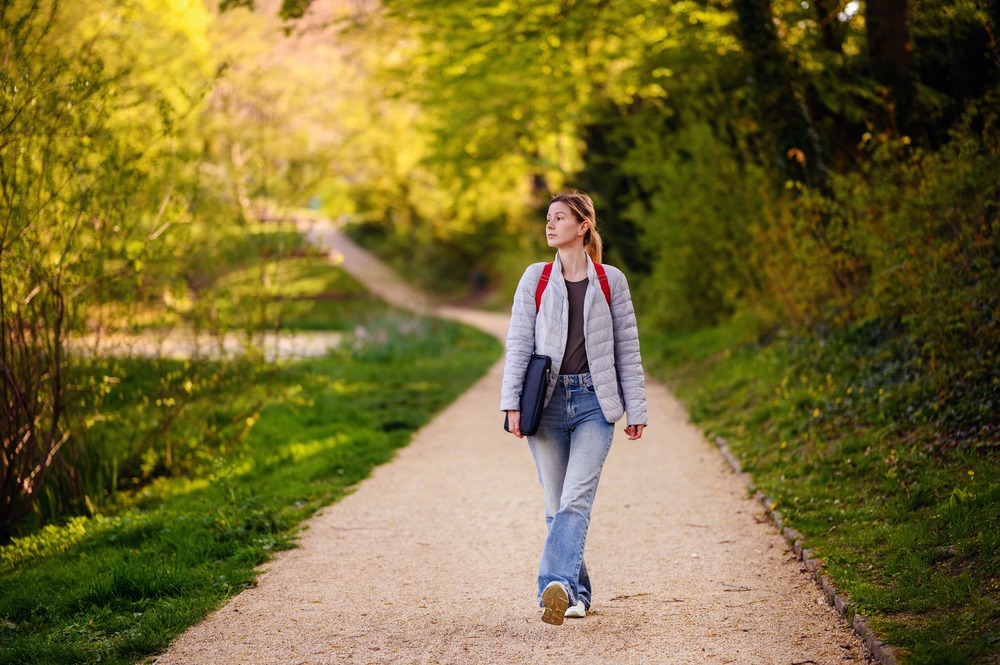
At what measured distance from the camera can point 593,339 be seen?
15.1 ft

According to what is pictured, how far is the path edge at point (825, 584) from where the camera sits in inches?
160

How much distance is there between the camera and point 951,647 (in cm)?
390

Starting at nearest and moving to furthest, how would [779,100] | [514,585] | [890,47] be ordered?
[514,585] < [890,47] < [779,100]

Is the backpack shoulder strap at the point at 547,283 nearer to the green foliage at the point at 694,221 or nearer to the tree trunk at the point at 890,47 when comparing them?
the tree trunk at the point at 890,47

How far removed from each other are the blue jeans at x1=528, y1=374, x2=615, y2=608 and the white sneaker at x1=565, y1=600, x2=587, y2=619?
44 millimetres

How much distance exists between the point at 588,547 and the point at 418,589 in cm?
130

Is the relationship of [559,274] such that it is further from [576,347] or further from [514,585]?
[514,585]

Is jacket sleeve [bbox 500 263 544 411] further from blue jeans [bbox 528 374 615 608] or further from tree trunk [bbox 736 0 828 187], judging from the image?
tree trunk [bbox 736 0 828 187]

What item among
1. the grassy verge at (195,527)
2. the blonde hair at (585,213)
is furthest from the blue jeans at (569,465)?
the grassy verge at (195,527)

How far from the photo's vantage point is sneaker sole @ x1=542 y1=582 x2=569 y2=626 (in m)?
4.43

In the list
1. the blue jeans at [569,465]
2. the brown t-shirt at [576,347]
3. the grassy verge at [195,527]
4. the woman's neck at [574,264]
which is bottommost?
the grassy verge at [195,527]

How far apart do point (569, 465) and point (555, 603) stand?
0.63 metres

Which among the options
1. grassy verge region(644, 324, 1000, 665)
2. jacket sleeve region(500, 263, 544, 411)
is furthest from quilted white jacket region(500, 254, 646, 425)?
grassy verge region(644, 324, 1000, 665)

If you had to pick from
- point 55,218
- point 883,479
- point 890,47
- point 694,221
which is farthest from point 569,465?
point 694,221
